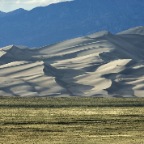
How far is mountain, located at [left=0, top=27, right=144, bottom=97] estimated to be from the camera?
125062 millimetres

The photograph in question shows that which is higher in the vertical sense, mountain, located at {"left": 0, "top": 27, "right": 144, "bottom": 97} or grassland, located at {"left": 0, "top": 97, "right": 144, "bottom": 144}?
grassland, located at {"left": 0, "top": 97, "right": 144, "bottom": 144}

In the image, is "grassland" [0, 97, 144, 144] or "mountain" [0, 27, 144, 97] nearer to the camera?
"grassland" [0, 97, 144, 144]

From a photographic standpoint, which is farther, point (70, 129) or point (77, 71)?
point (77, 71)

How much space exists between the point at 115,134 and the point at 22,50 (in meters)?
148

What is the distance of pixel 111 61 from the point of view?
531 ft

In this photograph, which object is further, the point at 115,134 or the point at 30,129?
the point at 30,129

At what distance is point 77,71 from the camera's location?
149750 mm

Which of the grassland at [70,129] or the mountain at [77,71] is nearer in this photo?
the grassland at [70,129]

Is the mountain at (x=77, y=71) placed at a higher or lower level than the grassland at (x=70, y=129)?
lower

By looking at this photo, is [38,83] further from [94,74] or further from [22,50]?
[22,50]

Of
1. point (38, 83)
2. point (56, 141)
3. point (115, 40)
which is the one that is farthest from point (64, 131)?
point (115, 40)

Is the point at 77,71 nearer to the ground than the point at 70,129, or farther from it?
nearer to the ground

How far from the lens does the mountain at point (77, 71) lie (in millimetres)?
125062

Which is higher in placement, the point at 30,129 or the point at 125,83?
the point at 30,129
